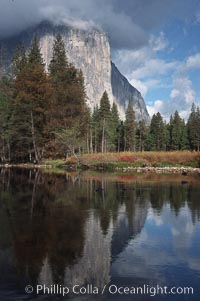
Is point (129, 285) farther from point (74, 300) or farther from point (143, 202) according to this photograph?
point (143, 202)

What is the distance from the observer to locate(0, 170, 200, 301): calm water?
316 inches

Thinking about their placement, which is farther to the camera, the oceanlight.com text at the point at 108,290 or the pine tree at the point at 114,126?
the pine tree at the point at 114,126

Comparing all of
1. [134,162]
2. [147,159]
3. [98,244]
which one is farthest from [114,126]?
[98,244]

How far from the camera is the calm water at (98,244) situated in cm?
803

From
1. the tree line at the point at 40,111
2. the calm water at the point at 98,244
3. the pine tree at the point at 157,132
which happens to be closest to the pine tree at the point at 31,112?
the tree line at the point at 40,111

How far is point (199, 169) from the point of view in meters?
49.3

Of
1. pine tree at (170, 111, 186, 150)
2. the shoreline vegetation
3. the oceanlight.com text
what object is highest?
pine tree at (170, 111, 186, 150)

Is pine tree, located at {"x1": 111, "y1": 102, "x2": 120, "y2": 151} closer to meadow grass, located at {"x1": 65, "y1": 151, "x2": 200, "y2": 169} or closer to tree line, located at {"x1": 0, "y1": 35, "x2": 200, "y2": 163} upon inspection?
tree line, located at {"x1": 0, "y1": 35, "x2": 200, "y2": 163}

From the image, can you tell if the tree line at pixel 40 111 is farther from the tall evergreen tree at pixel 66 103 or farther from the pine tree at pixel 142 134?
the pine tree at pixel 142 134

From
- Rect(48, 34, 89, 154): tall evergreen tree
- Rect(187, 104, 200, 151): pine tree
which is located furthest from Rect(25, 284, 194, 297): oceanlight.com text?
Rect(187, 104, 200, 151): pine tree

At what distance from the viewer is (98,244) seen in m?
10.8

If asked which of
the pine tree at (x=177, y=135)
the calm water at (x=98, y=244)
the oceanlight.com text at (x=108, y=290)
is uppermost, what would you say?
the pine tree at (x=177, y=135)

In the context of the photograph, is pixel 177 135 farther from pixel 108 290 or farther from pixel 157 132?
pixel 108 290

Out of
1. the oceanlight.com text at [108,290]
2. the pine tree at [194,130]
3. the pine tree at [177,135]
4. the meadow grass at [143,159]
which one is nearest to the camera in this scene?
the oceanlight.com text at [108,290]
